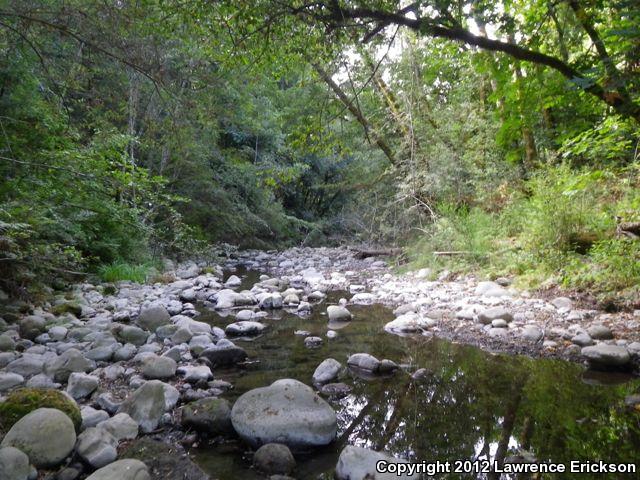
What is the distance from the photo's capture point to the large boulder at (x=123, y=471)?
206cm

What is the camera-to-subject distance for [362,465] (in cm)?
226

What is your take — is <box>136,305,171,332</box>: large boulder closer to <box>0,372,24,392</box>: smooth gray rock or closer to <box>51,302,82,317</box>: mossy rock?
<box>51,302,82,317</box>: mossy rock

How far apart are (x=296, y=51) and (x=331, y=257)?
10.5 m

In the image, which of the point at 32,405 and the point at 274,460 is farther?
the point at 32,405

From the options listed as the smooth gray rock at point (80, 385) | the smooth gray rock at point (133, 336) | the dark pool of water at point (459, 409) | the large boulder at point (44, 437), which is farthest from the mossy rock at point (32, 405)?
the smooth gray rock at point (133, 336)

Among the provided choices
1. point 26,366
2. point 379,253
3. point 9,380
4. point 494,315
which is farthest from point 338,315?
point 379,253

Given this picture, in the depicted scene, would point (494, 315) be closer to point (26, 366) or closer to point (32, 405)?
point (32, 405)

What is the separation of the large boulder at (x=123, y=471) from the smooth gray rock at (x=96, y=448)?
0.23 metres

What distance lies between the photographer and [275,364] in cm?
421

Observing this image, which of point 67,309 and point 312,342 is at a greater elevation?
point 67,309

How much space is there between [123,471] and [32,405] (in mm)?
932

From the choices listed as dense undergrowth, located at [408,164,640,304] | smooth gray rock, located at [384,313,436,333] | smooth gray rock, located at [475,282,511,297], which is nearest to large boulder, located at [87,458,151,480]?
smooth gray rock, located at [384,313,436,333]

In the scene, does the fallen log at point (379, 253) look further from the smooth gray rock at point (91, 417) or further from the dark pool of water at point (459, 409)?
Answer: the smooth gray rock at point (91, 417)

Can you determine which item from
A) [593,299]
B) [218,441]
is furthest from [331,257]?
[218,441]
